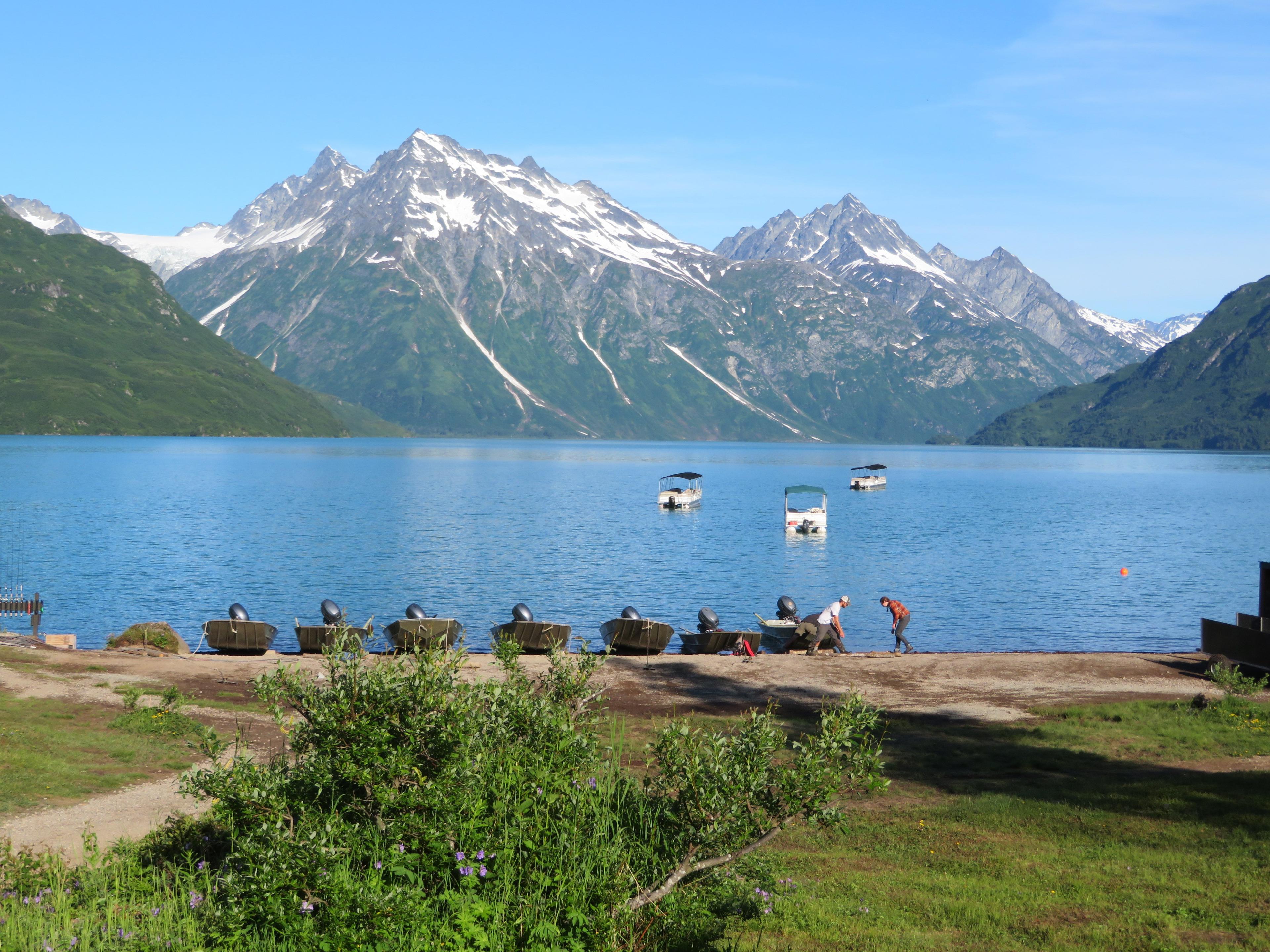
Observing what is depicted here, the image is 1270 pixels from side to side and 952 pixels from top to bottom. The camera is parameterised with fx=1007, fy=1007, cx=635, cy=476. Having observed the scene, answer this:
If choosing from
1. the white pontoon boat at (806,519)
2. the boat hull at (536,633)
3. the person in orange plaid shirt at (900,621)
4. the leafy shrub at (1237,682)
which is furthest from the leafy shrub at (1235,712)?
the white pontoon boat at (806,519)

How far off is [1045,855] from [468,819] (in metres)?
10.2

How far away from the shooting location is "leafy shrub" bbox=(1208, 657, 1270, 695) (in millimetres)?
29750

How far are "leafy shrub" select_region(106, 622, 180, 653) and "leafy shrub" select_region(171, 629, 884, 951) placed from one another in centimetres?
3281

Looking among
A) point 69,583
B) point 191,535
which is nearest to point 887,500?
point 191,535

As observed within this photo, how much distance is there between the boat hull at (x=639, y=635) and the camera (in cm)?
4188

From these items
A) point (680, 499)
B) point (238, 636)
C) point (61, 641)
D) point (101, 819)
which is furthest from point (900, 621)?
point (680, 499)

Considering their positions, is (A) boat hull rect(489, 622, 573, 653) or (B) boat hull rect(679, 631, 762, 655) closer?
(A) boat hull rect(489, 622, 573, 653)

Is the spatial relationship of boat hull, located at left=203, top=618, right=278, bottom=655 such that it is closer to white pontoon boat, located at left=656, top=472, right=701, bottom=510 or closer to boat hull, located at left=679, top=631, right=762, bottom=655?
boat hull, located at left=679, top=631, right=762, bottom=655

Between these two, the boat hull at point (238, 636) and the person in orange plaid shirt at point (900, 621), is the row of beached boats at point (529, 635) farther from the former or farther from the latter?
the person in orange plaid shirt at point (900, 621)

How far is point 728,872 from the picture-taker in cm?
1253

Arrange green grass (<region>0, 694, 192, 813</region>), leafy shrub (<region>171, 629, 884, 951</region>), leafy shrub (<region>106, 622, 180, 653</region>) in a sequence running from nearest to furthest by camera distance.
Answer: leafy shrub (<region>171, 629, 884, 951</region>), green grass (<region>0, 694, 192, 813</region>), leafy shrub (<region>106, 622, 180, 653</region>)

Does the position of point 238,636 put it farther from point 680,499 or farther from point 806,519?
point 680,499

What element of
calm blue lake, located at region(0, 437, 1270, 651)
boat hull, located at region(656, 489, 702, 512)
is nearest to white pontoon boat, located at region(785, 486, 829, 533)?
calm blue lake, located at region(0, 437, 1270, 651)

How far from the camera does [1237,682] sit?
3044cm
